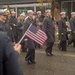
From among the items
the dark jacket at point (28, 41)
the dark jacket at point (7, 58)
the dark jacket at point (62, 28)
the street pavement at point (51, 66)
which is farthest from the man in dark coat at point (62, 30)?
the dark jacket at point (7, 58)

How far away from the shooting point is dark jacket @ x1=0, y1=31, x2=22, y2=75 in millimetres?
2123

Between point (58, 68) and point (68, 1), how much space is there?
17.6m

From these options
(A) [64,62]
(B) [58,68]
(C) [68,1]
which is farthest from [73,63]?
(C) [68,1]

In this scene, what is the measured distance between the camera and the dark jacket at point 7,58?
2.12m

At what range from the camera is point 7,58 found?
6.98 ft

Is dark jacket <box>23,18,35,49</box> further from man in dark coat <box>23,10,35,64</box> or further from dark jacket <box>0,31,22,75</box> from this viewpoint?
dark jacket <box>0,31,22,75</box>

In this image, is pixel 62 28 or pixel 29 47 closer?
pixel 29 47

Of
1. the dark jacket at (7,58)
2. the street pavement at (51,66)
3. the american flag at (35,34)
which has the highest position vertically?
the dark jacket at (7,58)

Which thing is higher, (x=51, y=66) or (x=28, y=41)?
(x=28, y=41)

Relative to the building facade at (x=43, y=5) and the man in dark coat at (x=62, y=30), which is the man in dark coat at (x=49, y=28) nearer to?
the man in dark coat at (x=62, y=30)

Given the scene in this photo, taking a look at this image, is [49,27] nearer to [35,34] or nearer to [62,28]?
[62,28]

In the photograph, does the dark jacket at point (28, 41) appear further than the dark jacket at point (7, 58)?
Yes

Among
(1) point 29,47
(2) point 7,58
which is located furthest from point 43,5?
(2) point 7,58

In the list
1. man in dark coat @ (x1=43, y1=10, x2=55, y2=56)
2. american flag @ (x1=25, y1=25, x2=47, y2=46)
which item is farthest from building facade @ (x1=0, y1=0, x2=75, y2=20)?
american flag @ (x1=25, y1=25, x2=47, y2=46)
